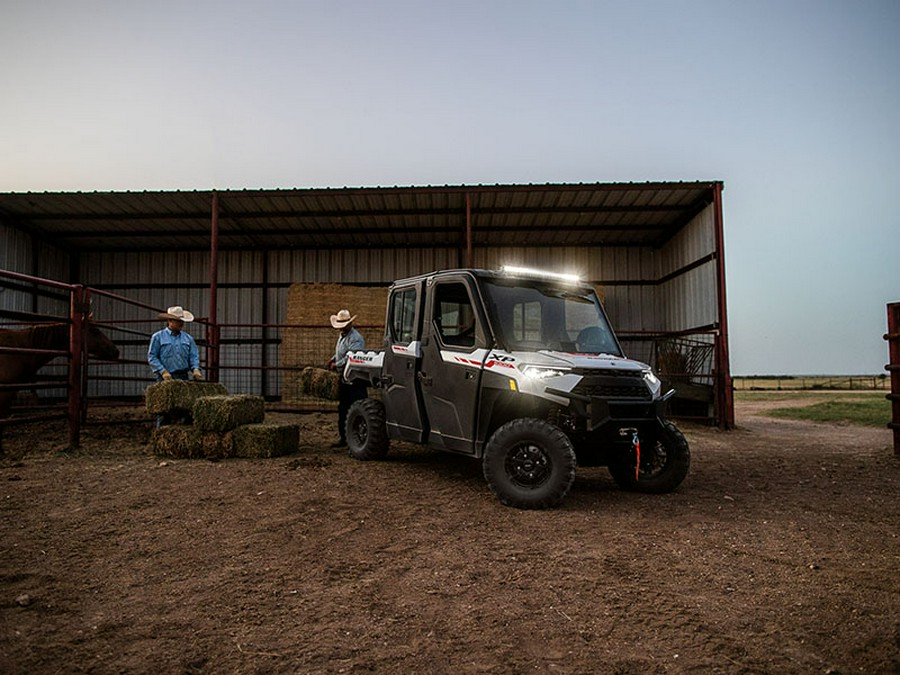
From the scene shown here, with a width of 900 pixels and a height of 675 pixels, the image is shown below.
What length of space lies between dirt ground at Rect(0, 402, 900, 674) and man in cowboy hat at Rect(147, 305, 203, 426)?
2.38m

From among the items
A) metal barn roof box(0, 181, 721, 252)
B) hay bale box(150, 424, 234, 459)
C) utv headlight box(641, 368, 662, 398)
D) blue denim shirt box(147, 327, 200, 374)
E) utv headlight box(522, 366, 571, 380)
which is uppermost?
metal barn roof box(0, 181, 721, 252)

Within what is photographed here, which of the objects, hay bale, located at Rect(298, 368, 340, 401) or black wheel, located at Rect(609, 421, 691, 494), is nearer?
black wheel, located at Rect(609, 421, 691, 494)

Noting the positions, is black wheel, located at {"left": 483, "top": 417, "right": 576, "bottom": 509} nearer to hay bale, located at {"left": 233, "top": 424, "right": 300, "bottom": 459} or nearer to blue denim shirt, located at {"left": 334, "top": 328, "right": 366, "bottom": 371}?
hay bale, located at {"left": 233, "top": 424, "right": 300, "bottom": 459}

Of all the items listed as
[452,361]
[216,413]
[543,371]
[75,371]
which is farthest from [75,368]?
[543,371]

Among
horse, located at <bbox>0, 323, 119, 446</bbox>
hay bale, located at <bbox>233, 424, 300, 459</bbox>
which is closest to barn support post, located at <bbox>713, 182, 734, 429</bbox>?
hay bale, located at <bbox>233, 424, 300, 459</bbox>

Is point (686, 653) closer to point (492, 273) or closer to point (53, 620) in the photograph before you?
point (53, 620)

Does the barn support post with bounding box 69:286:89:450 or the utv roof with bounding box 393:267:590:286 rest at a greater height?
the utv roof with bounding box 393:267:590:286

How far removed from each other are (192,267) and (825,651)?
18209 millimetres

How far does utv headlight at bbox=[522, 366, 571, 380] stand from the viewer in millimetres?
4770

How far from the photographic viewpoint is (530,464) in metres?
4.76

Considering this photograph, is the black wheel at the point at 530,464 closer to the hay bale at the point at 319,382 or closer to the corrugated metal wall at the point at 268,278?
the hay bale at the point at 319,382

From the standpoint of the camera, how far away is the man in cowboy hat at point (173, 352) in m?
8.21

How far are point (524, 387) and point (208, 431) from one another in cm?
436

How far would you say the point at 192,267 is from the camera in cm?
1770
